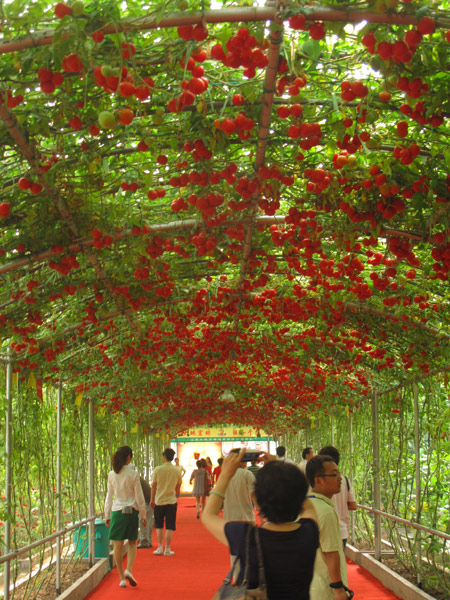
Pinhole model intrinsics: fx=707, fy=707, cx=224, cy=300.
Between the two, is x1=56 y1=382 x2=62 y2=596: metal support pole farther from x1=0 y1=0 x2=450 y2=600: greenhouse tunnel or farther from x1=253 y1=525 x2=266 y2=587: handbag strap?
x1=253 y1=525 x2=266 y2=587: handbag strap

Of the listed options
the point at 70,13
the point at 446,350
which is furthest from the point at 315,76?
the point at 446,350

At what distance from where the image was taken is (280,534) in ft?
8.36

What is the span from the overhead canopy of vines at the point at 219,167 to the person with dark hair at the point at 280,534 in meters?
1.68

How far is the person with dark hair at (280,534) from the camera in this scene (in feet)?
8.16

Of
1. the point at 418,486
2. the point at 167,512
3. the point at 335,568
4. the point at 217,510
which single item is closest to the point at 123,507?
the point at 167,512

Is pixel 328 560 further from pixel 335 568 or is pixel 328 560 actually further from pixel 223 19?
pixel 223 19

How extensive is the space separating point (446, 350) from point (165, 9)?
519 centimetres

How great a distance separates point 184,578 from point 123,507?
1.59 m

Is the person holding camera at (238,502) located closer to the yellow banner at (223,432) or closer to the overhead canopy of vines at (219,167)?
the overhead canopy of vines at (219,167)

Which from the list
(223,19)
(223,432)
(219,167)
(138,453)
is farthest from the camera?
(223,432)

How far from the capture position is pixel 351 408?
12523 mm

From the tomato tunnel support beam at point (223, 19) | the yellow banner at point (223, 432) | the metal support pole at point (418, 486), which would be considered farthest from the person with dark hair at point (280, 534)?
the yellow banner at point (223, 432)

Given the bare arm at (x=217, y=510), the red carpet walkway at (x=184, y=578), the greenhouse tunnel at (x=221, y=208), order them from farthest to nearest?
the red carpet walkway at (x=184, y=578) < the greenhouse tunnel at (x=221, y=208) < the bare arm at (x=217, y=510)

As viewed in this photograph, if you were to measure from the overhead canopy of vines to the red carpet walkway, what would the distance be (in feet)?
8.68
